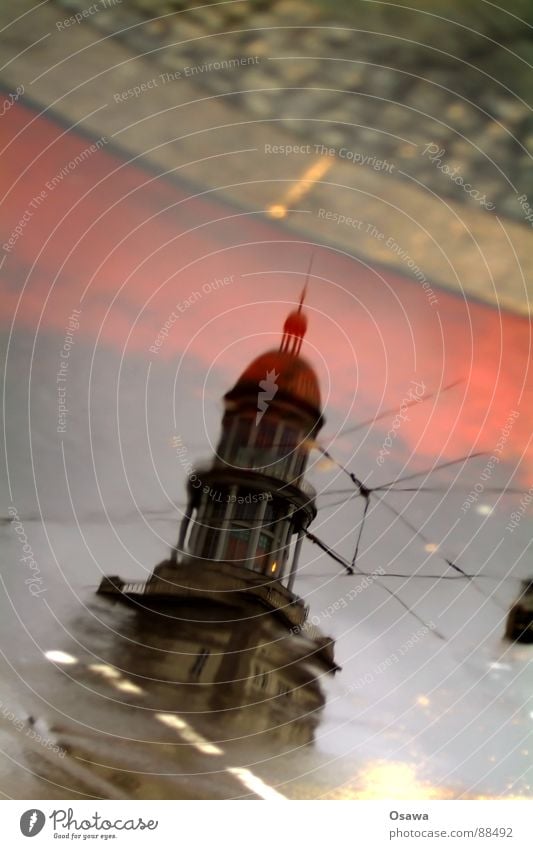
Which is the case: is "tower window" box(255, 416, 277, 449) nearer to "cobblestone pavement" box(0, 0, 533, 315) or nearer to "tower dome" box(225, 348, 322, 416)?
"tower dome" box(225, 348, 322, 416)

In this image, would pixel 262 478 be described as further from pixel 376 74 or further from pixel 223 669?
pixel 376 74

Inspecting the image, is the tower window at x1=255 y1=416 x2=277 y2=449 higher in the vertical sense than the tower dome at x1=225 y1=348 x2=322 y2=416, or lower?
lower

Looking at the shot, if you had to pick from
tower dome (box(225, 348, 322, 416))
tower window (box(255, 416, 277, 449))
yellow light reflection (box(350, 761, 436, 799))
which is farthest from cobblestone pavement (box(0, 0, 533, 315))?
yellow light reflection (box(350, 761, 436, 799))

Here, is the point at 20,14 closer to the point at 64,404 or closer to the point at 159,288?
the point at 159,288

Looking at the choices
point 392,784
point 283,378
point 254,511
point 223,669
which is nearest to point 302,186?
point 283,378

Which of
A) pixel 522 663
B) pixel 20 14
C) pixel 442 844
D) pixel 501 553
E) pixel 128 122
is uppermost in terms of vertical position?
pixel 20 14

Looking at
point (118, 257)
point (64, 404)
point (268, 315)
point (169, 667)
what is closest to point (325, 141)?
point (268, 315)

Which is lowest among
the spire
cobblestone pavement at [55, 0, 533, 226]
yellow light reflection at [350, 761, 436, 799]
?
yellow light reflection at [350, 761, 436, 799]
